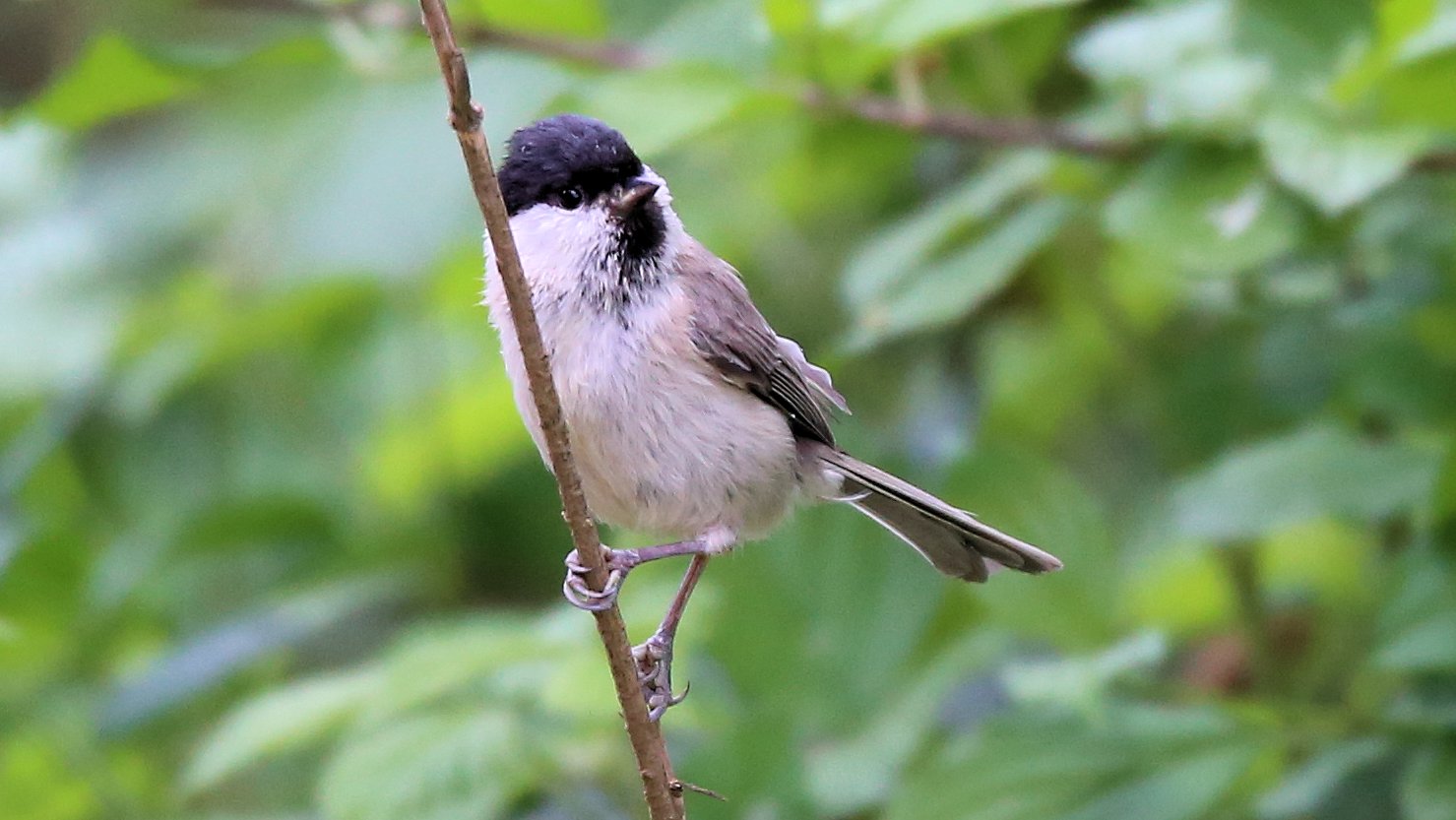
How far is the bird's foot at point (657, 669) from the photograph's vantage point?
229 cm

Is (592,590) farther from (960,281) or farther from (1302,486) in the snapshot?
(1302,486)

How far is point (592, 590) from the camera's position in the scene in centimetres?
183

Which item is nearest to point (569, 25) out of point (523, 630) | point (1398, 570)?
point (523, 630)

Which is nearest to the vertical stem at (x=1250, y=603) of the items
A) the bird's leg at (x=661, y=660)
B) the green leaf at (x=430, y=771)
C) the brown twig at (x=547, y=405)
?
the bird's leg at (x=661, y=660)

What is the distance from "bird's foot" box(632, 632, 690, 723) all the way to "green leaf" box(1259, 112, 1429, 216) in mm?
1195

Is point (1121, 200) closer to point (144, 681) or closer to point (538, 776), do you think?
point (538, 776)

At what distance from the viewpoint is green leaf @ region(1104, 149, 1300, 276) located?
2.67 meters

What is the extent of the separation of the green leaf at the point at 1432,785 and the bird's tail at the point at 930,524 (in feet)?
2.25

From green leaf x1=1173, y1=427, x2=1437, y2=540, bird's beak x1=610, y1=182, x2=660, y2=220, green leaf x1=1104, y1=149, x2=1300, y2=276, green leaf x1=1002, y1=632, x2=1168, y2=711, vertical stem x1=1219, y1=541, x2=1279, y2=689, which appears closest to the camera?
bird's beak x1=610, y1=182, x2=660, y2=220

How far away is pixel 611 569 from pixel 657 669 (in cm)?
22

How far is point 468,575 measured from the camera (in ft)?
15.6

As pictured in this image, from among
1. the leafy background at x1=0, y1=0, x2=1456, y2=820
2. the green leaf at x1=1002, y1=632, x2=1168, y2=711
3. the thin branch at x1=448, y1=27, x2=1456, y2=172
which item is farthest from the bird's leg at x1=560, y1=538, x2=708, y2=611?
the thin branch at x1=448, y1=27, x2=1456, y2=172

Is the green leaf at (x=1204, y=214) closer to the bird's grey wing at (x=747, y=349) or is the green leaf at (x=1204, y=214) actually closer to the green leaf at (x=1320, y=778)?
the bird's grey wing at (x=747, y=349)

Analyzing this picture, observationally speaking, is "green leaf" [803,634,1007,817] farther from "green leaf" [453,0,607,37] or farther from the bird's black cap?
"green leaf" [453,0,607,37]
